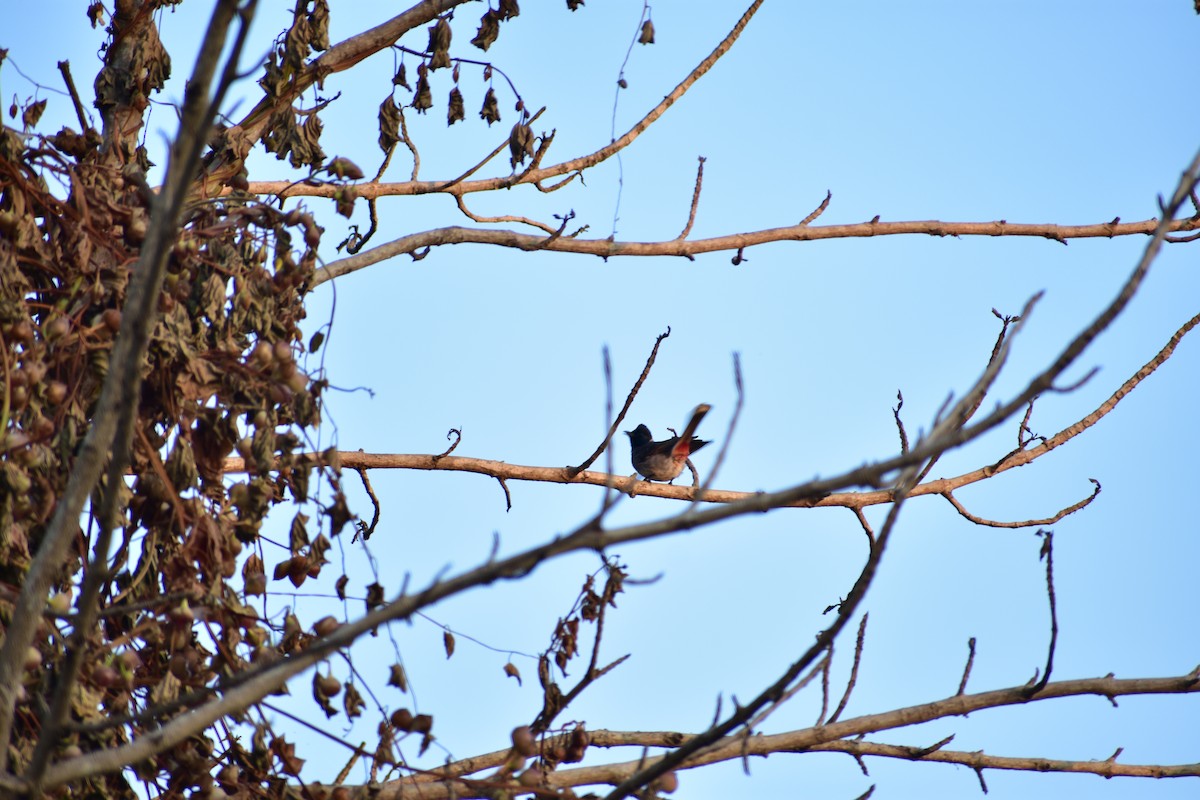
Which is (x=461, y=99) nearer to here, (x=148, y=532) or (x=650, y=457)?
(x=148, y=532)

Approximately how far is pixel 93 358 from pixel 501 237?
2155mm

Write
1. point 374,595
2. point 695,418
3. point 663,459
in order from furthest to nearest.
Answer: point 663,459, point 695,418, point 374,595

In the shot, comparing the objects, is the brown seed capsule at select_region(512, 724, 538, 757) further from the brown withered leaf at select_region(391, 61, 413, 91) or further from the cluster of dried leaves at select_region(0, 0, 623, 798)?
the brown withered leaf at select_region(391, 61, 413, 91)

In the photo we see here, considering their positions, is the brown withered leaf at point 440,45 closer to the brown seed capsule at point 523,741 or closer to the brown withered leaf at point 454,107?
the brown withered leaf at point 454,107

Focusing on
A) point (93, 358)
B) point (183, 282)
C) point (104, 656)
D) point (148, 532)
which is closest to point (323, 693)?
point (104, 656)

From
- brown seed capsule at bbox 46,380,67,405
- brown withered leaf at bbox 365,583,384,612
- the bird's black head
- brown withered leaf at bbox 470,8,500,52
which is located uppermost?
the bird's black head

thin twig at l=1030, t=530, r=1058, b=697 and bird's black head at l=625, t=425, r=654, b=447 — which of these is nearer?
thin twig at l=1030, t=530, r=1058, b=697

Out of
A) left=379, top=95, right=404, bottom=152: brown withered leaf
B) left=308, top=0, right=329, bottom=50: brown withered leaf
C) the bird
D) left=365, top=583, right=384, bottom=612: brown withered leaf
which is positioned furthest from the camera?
the bird

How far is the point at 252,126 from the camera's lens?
13.8 ft

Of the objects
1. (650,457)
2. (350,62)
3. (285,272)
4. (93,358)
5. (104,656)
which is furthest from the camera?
(650,457)

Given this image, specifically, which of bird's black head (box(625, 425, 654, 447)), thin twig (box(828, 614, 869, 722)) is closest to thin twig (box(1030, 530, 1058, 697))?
thin twig (box(828, 614, 869, 722))

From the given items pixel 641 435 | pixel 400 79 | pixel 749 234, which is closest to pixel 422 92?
pixel 400 79

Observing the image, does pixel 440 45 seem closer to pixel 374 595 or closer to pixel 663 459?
pixel 374 595

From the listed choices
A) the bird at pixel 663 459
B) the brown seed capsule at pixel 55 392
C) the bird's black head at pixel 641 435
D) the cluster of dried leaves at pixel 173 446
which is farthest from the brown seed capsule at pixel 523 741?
the bird's black head at pixel 641 435
